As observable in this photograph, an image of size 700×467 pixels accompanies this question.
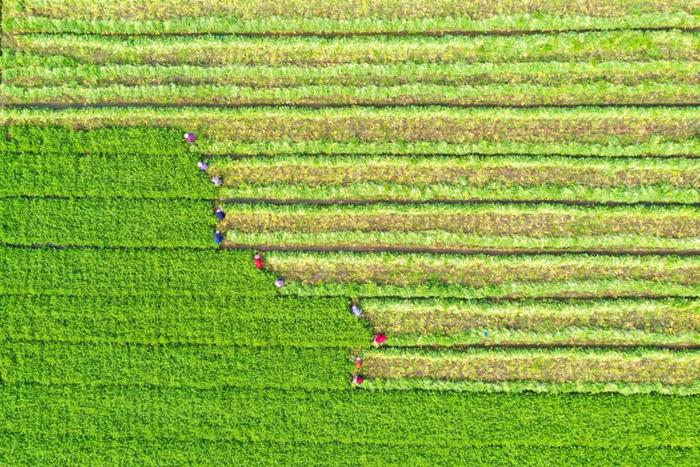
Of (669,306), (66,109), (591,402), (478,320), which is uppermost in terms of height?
(66,109)

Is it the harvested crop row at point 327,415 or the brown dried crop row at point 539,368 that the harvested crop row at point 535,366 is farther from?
the harvested crop row at point 327,415

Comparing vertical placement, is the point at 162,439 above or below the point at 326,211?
below

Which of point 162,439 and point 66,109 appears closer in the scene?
point 162,439

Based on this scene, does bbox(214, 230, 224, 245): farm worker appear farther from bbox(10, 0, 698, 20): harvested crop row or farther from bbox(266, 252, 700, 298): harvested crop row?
bbox(10, 0, 698, 20): harvested crop row

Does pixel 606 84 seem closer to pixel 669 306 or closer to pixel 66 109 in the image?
pixel 669 306

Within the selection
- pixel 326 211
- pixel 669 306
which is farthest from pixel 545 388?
pixel 326 211

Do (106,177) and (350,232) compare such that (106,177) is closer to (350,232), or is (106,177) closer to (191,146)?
(191,146)
